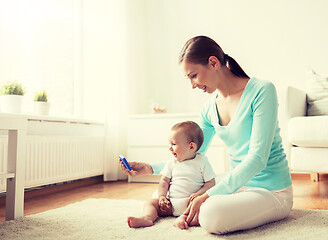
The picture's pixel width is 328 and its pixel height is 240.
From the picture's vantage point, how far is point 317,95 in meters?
2.48

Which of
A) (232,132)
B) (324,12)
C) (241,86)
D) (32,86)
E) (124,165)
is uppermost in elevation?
(324,12)

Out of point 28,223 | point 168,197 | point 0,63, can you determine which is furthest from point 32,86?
point 168,197

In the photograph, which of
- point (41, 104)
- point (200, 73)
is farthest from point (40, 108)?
point (200, 73)

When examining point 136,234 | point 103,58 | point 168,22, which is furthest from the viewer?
point 168,22

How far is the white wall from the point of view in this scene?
10.3 feet

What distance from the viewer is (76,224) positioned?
4.17 ft

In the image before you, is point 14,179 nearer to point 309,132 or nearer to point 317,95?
point 309,132

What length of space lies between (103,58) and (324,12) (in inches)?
83.2

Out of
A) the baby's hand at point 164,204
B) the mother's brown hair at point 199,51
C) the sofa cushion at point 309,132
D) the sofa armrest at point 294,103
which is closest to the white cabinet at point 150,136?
the sofa armrest at point 294,103

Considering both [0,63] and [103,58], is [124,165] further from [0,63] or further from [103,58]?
[103,58]

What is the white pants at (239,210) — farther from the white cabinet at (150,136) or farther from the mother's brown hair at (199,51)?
the white cabinet at (150,136)

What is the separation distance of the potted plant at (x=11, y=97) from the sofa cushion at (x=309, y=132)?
5.72 ft

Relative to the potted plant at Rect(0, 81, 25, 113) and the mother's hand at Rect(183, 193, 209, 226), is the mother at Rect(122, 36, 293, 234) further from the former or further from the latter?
the potted plant at Rect(0, 81, 25, 113)

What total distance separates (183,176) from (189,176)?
3cm
